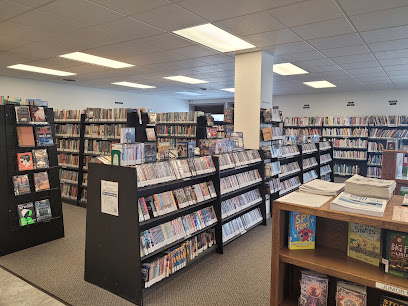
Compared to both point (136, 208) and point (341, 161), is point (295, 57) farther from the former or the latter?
point (341, 161)

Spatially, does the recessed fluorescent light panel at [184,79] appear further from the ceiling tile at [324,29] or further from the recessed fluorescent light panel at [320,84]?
the ceiling tile at [324,29]

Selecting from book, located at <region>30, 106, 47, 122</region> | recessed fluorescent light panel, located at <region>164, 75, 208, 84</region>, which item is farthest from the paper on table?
recessed fluorescent light panel, located at <region>164, 75, 208, 84</region>

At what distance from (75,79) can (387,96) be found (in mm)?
9931

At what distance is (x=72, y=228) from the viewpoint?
4.57m

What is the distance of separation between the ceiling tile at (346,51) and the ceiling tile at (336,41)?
190 millimetres

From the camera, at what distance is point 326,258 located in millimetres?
1495

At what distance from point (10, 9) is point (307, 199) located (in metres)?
3.93

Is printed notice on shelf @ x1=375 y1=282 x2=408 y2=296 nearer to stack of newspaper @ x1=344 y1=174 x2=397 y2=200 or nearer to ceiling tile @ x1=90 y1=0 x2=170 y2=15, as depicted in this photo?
stack of newspaper @ x1=344 y1=174 x2=397 y2=200

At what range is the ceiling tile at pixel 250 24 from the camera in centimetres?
347

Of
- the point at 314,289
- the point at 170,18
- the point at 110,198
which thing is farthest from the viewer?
the point at 170,18

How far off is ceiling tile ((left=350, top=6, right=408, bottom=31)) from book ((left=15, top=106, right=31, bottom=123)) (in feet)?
14.1

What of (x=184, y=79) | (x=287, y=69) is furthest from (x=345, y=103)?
(x=184, y=79)

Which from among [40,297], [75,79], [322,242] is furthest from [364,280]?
[75,79]

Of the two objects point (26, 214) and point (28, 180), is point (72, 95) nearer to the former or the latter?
point (28, 180)
